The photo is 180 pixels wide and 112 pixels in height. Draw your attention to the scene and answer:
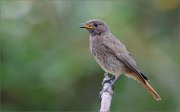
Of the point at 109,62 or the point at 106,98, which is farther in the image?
the point at 109,62

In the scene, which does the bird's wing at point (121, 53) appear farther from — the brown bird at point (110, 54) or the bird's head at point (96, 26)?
the bird's head at point (96, 26)

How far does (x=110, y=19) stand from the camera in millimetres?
9891

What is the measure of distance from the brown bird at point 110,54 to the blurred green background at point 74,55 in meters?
2.39

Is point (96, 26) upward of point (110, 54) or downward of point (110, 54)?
upward

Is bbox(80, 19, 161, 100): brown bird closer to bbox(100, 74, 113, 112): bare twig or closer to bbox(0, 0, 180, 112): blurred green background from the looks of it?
bbox(100, 74, 113, 112): bare twig

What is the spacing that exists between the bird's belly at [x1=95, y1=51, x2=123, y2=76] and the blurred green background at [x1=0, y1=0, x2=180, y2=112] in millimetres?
2383

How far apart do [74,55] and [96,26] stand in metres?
2.98

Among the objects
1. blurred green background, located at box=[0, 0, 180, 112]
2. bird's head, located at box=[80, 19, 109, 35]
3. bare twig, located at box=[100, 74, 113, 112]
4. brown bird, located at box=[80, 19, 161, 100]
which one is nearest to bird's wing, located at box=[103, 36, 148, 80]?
brown bird, located at box=[80, 19, 161, 100]

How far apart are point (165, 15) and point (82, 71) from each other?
5.69ft

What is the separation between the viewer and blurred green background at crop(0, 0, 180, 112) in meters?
9.74

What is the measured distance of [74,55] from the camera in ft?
32.7

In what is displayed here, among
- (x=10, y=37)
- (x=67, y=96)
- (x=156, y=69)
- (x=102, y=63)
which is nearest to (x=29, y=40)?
(x=10, y=37)

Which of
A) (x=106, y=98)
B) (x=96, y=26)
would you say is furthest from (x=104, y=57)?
(x=106, y=98)

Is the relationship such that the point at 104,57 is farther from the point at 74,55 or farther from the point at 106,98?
the point at 74,55
